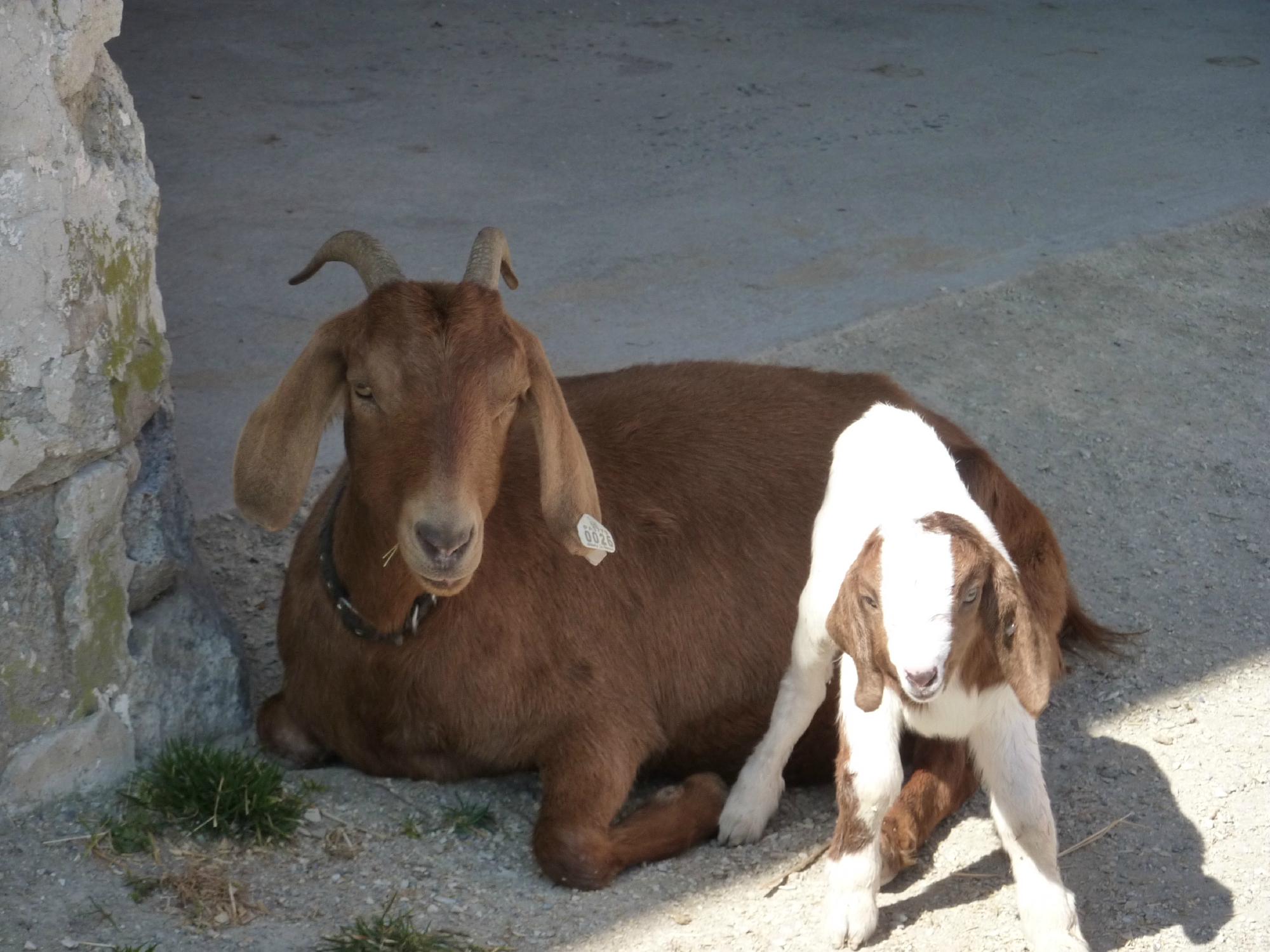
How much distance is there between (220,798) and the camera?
3.69 meters

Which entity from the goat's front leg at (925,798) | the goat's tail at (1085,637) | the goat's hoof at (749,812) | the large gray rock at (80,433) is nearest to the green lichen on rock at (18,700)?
the large gray rock at (80,433)

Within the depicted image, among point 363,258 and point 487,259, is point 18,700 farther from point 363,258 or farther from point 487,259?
point 487,259

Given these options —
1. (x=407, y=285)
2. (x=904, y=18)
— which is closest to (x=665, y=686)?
(x=407, y=285)

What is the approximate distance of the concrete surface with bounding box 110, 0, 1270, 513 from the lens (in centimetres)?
664

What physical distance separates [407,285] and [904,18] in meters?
8.68

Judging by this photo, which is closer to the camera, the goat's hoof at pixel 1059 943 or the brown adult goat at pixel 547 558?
the goat's hoof at pixel 1059 943

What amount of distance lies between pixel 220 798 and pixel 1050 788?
2.13m

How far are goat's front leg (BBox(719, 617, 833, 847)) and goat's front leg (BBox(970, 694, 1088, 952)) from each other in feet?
1.72

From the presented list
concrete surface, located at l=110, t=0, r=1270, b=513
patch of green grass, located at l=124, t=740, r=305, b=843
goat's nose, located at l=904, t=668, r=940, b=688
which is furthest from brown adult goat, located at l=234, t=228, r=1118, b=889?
concrete surface, located at l=110, t=0, r=1270, b=513

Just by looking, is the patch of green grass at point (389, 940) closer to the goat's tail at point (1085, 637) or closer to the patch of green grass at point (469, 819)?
the patch of green grass at point (469, 819)

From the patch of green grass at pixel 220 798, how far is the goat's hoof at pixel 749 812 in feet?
3.46

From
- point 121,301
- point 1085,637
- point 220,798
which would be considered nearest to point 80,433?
point 121,301

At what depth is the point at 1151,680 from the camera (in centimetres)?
470

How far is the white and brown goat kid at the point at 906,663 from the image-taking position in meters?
3.06
